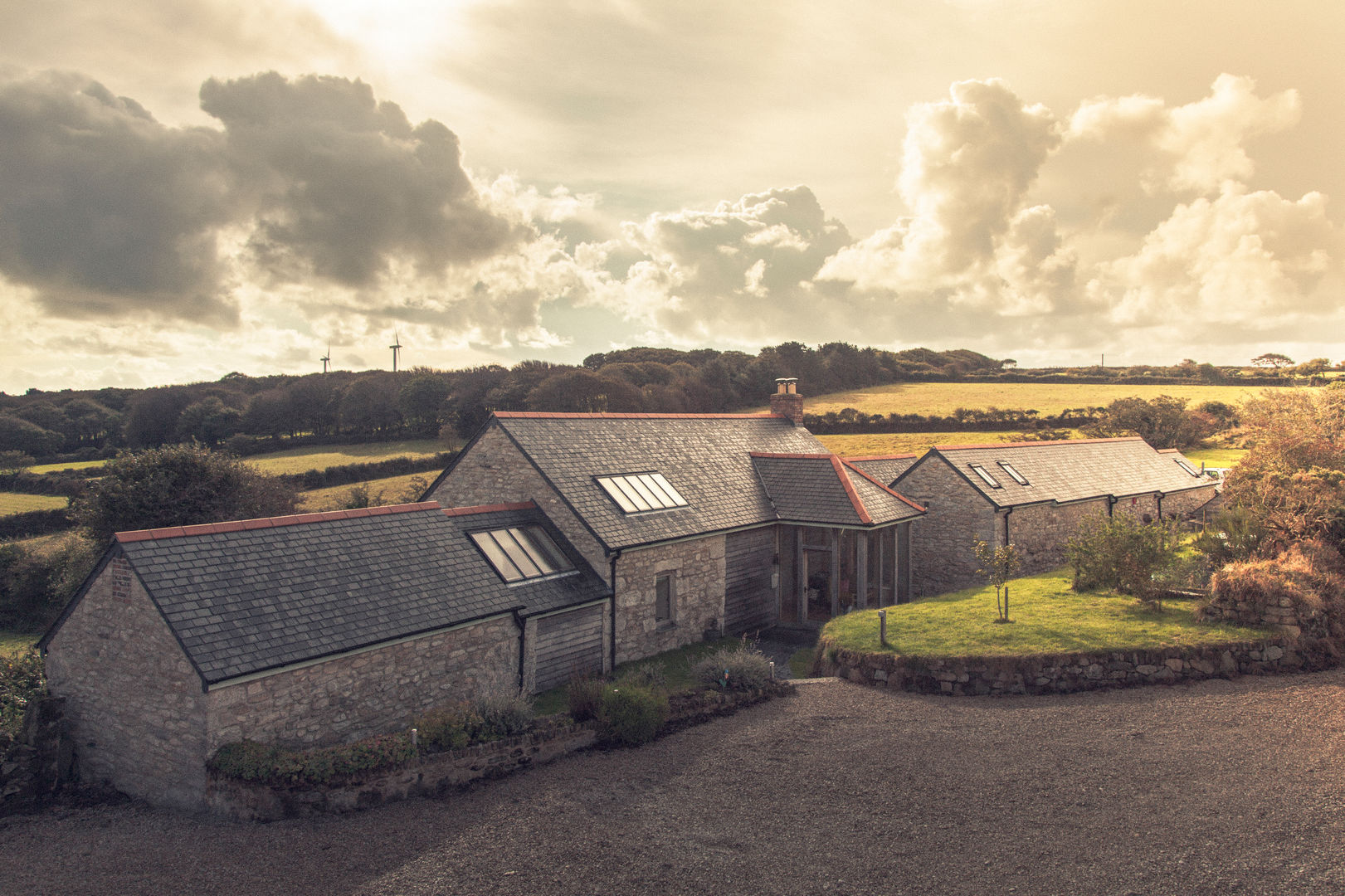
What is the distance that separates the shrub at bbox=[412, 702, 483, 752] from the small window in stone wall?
776 centimetres

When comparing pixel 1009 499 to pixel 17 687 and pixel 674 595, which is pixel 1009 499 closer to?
pixel 674 595

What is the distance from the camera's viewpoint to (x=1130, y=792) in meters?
10.1

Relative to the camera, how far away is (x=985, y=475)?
1021 inches

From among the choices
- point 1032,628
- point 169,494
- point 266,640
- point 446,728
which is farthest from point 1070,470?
point 169,494

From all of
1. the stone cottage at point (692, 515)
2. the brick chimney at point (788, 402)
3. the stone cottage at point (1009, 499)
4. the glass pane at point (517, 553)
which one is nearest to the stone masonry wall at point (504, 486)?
the stone cottage at point (692, 515)

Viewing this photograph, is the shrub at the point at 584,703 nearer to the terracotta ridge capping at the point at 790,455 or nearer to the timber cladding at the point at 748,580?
the timber cladding at the point at 748,580

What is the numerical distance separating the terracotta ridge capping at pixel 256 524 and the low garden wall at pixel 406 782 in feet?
12.5

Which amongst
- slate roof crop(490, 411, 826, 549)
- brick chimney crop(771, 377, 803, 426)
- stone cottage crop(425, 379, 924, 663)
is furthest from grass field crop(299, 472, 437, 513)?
brick chimney crop(771, 377, 803, 426)

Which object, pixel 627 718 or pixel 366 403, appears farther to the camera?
pixel 366 403

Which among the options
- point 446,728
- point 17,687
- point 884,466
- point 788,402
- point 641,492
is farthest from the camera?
point 884,466

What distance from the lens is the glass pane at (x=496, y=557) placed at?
15.7 metres

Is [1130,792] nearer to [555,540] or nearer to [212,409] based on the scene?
[555,540]

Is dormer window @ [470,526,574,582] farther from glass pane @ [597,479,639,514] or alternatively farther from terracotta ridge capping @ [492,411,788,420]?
terracotta ridge capping @ [492,411,788,420]

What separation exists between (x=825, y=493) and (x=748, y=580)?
11.7 ft
